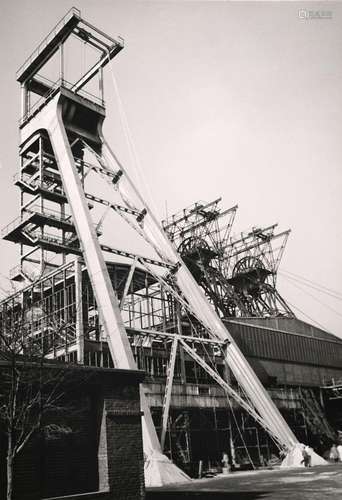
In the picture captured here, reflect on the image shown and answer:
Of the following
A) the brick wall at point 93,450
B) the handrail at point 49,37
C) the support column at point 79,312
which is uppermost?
the handrail at point 49,37

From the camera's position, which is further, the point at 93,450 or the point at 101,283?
the point at 101,283

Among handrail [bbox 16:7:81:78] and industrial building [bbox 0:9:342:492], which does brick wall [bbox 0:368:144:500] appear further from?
handrail [bbox 16:7:81:78]

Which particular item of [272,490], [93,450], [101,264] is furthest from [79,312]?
[93,450]

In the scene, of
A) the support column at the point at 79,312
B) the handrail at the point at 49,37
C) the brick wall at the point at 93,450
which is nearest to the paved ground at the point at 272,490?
the brick wall at the point at 93,450

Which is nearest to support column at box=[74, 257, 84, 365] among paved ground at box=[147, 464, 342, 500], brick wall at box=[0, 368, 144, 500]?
paved ground at box=[147, 464, 342, 500]

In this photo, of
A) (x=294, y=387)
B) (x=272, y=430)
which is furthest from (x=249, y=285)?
(x=272, y=430)

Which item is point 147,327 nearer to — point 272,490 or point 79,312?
point 79,312

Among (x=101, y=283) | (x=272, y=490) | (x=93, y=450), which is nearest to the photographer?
(x=93, y=450)

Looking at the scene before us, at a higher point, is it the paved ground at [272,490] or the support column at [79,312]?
the support column at [79,312]

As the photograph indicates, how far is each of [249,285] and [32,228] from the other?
22.9 meters

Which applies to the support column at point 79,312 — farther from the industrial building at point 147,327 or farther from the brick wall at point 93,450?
the brick wall at point 93,450

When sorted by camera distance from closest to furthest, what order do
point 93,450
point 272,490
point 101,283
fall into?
1. point 93,450
2. point 272,490
3. point 101,283

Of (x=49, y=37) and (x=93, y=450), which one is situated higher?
(x=49, y=37)

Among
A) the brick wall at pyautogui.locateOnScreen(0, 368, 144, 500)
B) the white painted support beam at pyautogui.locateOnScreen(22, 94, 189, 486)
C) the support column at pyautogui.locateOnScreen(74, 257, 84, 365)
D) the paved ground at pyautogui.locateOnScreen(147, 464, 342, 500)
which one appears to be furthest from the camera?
the support column at pyautogui.locateOnScreen(74, 257, 84, 365)
